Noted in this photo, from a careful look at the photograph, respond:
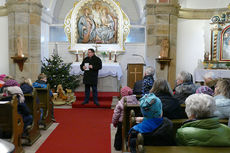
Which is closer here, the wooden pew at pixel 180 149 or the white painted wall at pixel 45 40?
the wooden pew at pixel 180 149

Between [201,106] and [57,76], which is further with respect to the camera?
[57,76]

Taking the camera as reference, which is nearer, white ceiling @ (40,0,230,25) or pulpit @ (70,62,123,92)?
pulpit @ (70,62,123,92)

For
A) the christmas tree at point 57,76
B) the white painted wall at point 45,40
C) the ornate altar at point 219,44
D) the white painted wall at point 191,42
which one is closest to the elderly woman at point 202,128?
the christmas tree at point 57,76

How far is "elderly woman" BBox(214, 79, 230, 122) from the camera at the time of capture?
9.89 feet

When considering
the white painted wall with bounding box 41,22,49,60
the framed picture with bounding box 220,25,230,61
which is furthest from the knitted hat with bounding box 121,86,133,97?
the white painted wall with bounding box 41,22,49,60

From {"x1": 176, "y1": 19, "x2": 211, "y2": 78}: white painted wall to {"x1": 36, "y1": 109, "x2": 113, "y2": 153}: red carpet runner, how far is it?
454 cm

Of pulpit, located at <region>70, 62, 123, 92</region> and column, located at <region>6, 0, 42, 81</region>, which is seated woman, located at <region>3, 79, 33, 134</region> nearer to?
column, located at <region>6, 0, 42, 81</region>

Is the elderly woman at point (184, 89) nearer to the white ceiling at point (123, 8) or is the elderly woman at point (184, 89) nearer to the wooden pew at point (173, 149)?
the wooden pew at point (173, 149)

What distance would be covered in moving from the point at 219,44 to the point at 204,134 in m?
8.50

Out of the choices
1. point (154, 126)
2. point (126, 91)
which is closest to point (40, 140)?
point (126, 91)

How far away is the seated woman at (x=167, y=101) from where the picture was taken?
3.04 meters

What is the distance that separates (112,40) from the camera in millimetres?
11305

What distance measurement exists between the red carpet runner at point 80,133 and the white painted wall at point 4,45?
410 centimetres

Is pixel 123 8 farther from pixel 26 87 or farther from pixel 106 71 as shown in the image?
pixel 26 87
